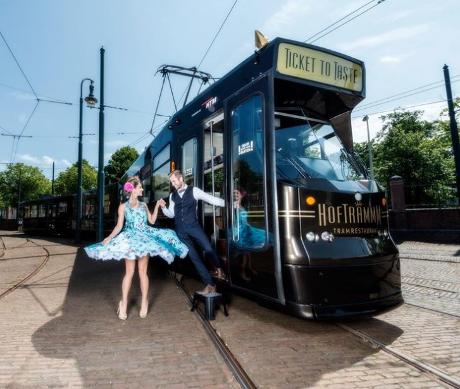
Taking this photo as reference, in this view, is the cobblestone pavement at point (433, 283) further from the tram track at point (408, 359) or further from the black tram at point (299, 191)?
the black tram at point (299, 191)

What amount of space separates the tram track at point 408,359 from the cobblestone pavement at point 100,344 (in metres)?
1.55

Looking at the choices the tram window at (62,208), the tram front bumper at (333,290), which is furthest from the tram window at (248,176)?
the tram window at (62,208)

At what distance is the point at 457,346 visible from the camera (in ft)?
12.2

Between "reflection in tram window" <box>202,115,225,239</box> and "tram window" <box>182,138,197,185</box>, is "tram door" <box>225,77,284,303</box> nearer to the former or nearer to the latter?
"reflection in tram window" <box>202,115,225,239</box>

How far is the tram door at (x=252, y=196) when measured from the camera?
4.00 m

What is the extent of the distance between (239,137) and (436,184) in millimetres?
32277

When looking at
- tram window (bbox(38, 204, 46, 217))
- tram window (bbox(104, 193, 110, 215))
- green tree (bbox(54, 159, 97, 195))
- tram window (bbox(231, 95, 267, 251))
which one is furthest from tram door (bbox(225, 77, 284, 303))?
green tree (bbox(54, 159, 97, 195))

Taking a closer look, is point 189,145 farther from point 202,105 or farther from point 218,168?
point 218,168

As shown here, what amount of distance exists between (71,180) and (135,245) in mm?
57793

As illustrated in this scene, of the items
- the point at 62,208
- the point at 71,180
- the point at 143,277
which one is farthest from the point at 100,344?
the point at 71,180

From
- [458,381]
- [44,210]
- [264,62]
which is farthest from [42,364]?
[44,210]

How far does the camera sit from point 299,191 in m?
3.91

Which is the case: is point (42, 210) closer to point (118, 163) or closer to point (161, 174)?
point (161, 174)

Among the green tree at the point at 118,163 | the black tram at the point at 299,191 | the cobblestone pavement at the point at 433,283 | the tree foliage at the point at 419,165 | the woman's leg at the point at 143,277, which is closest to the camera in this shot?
the black tram at the point at 299,191
